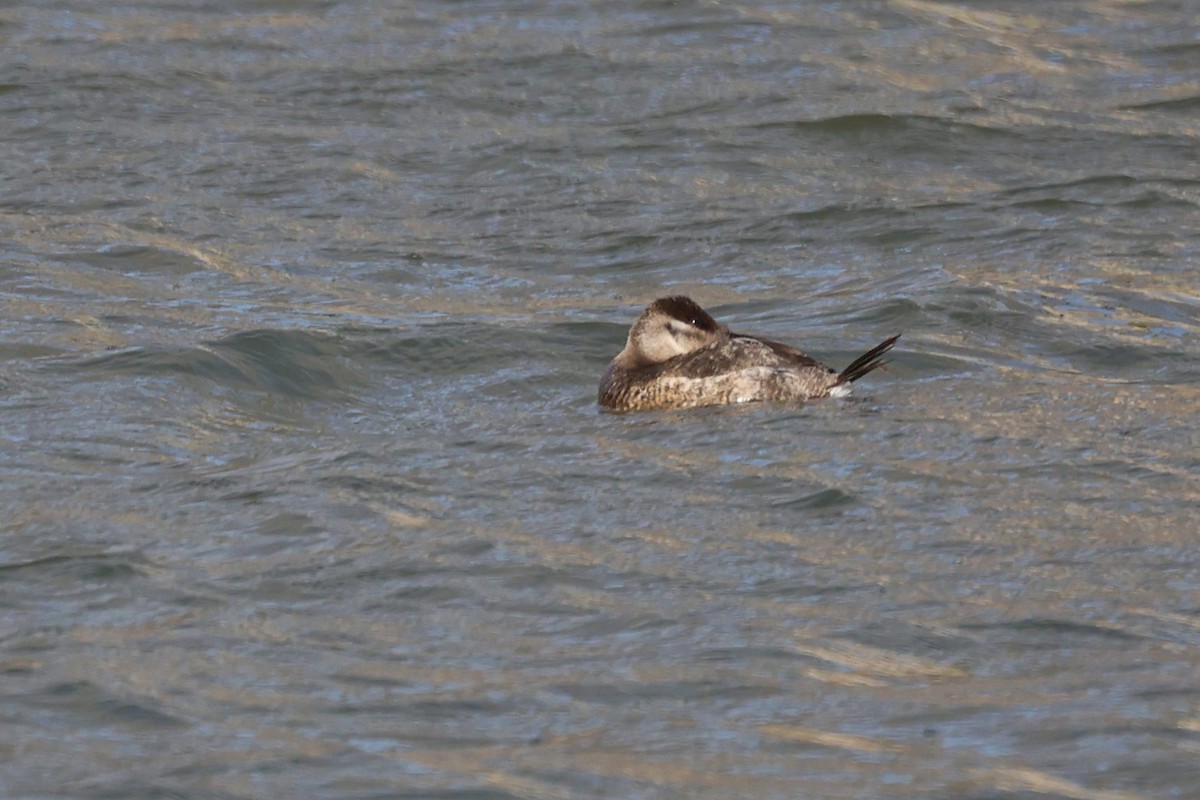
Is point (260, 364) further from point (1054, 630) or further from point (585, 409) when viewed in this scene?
point (1054, 630)

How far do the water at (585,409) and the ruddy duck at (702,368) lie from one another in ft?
0.68

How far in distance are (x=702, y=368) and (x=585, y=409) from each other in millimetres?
597

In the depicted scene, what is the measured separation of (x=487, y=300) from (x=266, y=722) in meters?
6.33

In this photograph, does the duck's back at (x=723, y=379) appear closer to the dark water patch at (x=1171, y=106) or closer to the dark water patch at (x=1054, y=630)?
the dark water patch at (x=1054, y=630)

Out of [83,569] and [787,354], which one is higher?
[787,354]

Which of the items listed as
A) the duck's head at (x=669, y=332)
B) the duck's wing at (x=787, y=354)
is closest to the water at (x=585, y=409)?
the duck's wing at (x=787, y=354)

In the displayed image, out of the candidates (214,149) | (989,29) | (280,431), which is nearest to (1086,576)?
(280,431)

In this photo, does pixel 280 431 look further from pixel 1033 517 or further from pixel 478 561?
pixel 1033 517

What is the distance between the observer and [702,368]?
1020 cm

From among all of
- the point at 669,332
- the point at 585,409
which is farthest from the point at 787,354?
the point at 585,409

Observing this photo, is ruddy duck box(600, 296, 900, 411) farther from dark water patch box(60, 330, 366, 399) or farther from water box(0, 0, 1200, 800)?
dark water patch box(60, 330, 366, 399)

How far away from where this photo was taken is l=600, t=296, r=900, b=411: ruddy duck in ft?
32.7

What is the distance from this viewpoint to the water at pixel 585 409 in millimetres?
6039

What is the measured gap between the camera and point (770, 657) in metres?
6.51
